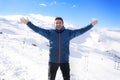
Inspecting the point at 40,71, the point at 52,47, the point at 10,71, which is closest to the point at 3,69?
the point at 10,71

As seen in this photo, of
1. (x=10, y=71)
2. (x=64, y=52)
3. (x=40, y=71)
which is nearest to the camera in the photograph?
(x=64, y=52)

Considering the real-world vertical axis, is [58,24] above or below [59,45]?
above

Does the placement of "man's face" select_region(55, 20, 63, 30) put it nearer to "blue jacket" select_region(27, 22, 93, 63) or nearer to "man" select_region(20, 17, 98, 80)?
"man" select_region(20, 17, 98, 80)

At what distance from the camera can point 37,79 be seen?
1061 cm

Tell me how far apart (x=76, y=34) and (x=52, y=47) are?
0.76 m

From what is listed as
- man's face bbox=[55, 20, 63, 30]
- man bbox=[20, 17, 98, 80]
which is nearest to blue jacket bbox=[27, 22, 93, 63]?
man bbox=[20, 17, 98, 80]

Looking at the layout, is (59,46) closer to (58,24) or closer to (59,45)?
(59,45)

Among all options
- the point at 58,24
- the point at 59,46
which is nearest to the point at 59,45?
the point at 59,46

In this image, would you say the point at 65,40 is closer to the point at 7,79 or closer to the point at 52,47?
the point at 52,47

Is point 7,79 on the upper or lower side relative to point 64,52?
lower

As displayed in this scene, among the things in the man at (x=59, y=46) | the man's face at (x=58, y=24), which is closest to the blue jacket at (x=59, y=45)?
the man at (x=59, y=46)

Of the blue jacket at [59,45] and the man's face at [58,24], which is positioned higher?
the man's face at [58,24]

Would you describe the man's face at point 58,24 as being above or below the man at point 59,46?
above

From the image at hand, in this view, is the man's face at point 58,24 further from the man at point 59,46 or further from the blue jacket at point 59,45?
the blue jacket at point 59,45
